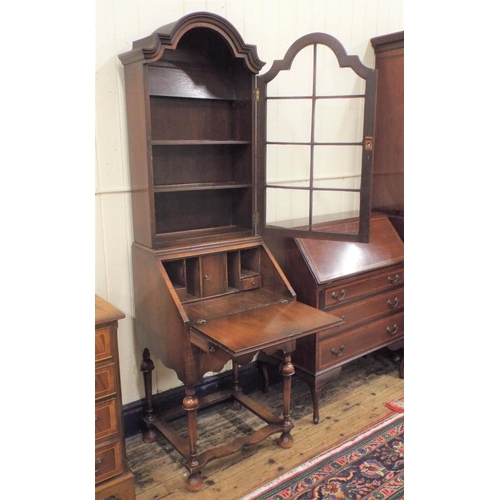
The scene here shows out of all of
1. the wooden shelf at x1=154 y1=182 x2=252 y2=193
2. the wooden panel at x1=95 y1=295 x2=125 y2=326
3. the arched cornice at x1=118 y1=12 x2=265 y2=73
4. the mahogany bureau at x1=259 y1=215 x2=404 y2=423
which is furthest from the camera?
the mahogany bureau at x1=259 y1=215 x2=404 y2=423

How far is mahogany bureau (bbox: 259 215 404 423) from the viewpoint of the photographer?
253 centimetres

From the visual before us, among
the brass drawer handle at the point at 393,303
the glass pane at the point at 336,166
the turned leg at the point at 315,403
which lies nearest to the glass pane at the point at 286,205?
the glass pane at the point at 336,166

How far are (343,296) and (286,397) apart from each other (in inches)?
24.7

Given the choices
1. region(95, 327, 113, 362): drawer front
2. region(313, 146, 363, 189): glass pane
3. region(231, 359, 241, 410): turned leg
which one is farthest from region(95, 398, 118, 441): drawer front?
region(313, 146, 363, 189): glass pane

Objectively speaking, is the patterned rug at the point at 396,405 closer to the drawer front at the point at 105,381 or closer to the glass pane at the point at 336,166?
the glass pane at the point at 336,166

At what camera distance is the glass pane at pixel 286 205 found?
285 centimetres

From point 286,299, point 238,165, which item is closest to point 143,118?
point 238,165

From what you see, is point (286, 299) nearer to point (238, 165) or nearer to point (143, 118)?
point (238, 165)

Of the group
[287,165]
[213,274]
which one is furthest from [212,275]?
[287,165]

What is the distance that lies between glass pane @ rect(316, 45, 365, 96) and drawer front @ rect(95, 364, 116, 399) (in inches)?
79.3

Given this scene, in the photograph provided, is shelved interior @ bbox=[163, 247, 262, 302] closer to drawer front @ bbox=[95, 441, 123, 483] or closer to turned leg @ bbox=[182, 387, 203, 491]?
turned leg @ bbox=[182, 387, 203, 491]

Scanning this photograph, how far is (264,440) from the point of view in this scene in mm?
2438

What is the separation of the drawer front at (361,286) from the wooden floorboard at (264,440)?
641 millimetres
